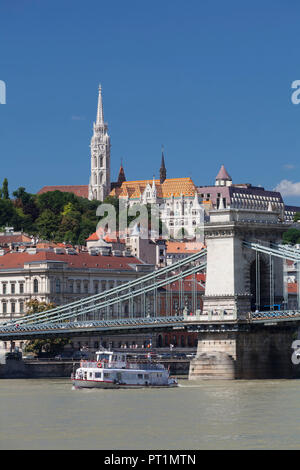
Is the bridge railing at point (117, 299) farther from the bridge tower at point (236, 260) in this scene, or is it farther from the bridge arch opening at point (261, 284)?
the bridge arch opening at point (261, 284)

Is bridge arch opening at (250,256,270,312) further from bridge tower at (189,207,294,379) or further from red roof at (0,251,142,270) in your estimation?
red roof at (0,251,142,270)

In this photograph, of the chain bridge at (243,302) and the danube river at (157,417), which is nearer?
the danube river at (157,417)

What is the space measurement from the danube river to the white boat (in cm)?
171

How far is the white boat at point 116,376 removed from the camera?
61656 mm

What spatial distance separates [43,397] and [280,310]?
13.0 meters

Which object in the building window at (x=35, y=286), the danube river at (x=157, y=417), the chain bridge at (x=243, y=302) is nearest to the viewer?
the danube river at (x=157, y=417)

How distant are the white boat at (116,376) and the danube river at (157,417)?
1.71 m

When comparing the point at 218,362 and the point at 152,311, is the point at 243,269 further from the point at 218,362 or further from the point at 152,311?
the point at 152,311

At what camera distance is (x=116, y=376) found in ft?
204

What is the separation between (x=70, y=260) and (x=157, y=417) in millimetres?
57122

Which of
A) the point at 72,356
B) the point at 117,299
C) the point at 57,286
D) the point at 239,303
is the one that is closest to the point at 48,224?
the point at 57,286

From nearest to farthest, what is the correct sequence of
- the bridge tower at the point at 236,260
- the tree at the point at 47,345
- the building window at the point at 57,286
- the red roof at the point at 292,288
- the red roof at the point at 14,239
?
the bridge tower at the point at 236,260 < the tree at the point at 47,345 < the building window at the point at 57,286 < the red roof at the point at 292,288 < the red roof at the point at 14,239

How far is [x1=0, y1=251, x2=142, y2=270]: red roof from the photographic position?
10019 cm

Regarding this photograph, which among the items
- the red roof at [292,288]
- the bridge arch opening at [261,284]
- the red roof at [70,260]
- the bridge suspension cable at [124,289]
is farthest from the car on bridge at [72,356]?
the red roof at [292,288]
